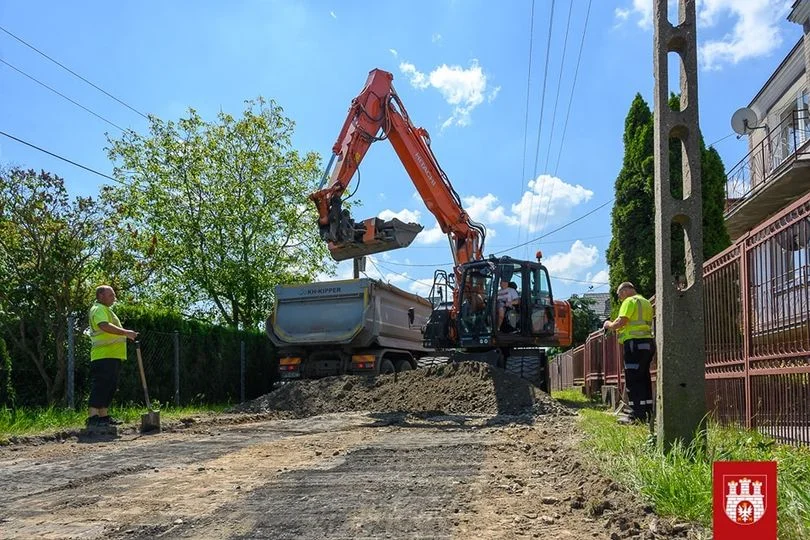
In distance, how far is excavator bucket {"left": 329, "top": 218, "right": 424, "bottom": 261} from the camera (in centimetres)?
1388

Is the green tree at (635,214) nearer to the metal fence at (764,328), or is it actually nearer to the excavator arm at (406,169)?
the excavator arm at (406,169)

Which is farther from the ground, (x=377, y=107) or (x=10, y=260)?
(x=377, y=107)

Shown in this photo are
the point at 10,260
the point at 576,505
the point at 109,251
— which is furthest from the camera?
the point at 109,251

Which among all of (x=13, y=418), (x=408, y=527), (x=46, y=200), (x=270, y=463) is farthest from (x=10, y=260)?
(x=408, y=527)

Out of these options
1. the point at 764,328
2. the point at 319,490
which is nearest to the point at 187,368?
the point at 319,490

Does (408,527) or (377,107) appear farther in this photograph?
(377,107)

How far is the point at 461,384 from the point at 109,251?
675 cm

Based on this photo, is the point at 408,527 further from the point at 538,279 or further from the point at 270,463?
the point at 538,279

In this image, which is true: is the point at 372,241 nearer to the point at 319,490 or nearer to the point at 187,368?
the point at 187,368

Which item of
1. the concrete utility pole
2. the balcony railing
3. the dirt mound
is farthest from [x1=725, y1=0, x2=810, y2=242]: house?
the concrete utility pole

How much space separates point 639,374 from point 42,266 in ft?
30.5

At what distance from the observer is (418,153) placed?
16422mm

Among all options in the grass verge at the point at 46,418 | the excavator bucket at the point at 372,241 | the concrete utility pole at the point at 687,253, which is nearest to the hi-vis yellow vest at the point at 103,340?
the grass verge at the point at 46,418

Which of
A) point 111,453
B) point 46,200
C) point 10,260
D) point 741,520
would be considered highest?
point 46,200
